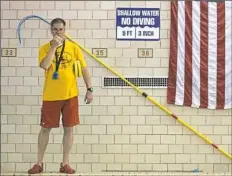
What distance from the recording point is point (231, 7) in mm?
7445

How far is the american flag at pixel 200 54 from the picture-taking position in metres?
7.44

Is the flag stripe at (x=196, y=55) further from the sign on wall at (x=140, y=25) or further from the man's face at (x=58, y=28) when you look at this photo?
the man's face at (x=58, y=28)

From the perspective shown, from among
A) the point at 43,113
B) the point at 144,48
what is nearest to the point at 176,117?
the point at 144,48

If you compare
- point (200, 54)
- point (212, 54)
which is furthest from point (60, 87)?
point (212, 54)

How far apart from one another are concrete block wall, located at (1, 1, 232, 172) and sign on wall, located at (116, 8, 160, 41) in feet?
0.29

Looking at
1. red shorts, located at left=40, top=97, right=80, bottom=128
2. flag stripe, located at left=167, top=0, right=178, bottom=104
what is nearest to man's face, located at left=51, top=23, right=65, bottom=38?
red shorts, located at left=40, top=97, right=80, bottom=128

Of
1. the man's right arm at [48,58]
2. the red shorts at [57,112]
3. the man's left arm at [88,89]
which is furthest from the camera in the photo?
the man's left arm at [88,89]

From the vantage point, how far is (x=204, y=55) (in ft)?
24.5

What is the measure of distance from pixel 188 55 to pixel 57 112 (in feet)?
8.48

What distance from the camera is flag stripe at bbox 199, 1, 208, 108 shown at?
7.45 metres

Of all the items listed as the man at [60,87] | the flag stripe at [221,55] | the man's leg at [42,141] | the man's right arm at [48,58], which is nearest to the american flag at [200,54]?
the flag stripe at [221,55]

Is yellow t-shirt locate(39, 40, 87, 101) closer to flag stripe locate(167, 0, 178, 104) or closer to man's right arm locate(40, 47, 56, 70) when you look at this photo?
man's right arm locate(40, 47, 56, 70)

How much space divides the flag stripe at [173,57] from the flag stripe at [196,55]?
0.28 metres

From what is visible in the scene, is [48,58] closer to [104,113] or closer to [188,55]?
[104,113]
